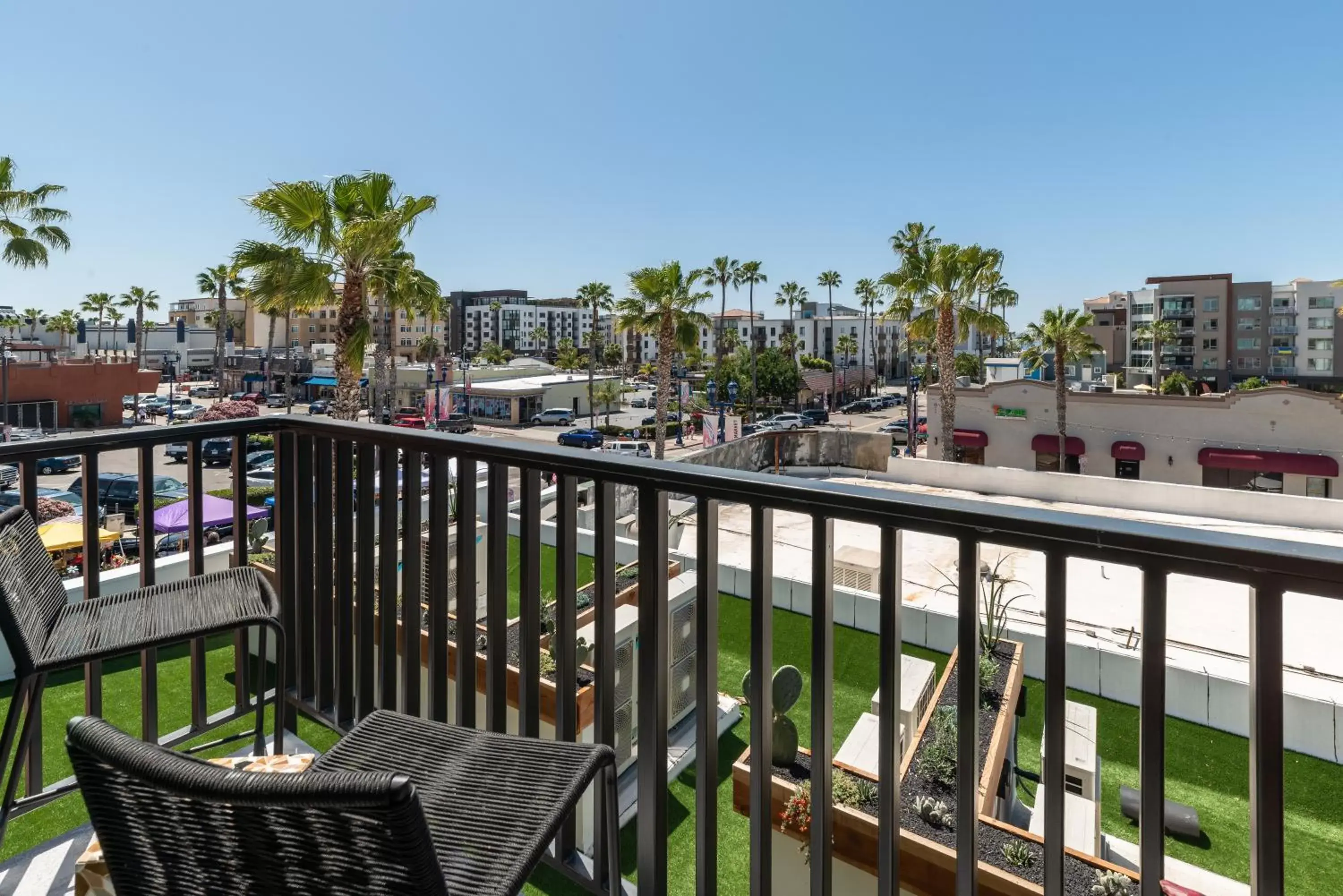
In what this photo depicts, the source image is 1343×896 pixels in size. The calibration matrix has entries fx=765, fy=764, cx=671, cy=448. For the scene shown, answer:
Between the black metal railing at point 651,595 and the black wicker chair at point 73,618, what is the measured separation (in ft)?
0.90

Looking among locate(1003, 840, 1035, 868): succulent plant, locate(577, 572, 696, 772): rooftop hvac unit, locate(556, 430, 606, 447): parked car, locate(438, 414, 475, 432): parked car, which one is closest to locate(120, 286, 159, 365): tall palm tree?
locate(438, 414, 475, 432): parked car

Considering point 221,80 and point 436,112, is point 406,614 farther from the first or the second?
point 436,112

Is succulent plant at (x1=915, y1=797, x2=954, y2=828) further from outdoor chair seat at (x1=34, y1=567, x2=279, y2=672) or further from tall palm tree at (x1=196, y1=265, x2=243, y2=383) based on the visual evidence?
tall palm tree at (x1=196, y1=265, x2=243, y2=383)

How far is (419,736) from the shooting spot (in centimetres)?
127

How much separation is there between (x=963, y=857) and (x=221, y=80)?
1380 centimetres

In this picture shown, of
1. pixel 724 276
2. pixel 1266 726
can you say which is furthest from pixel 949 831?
pixel 724 276

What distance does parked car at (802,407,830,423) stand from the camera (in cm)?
4570

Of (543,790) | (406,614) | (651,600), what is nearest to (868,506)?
(651,600)

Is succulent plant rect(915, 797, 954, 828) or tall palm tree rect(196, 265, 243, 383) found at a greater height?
tall palm tree rect(196, 265, 243, 383)

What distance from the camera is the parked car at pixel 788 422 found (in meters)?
41.3

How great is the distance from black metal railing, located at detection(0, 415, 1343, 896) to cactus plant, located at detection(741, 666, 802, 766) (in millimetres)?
201

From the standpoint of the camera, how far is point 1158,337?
55.9 m

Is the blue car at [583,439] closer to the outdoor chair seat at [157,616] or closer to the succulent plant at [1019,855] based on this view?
the succulent plant at [1019,855]

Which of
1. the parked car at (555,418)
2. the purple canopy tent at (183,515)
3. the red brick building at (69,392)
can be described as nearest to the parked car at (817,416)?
the parked car at (555,418)
